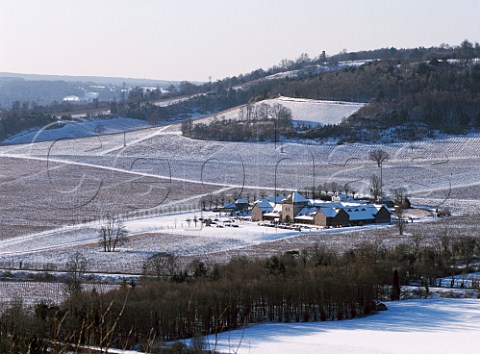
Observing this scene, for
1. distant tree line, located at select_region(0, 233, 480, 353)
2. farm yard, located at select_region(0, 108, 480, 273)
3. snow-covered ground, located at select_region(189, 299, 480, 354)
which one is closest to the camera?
snow-covered ground, located at select_region(189, 299, 480, 354)

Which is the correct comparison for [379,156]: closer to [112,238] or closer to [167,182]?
[167,182]

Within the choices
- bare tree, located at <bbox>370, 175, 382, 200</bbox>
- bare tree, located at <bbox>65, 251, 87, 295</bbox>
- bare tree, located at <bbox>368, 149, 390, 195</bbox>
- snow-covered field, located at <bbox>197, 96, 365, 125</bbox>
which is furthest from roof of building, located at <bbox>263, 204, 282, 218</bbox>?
snow-covered field, located at <bbox>197, 96, 365, 125</bbox>

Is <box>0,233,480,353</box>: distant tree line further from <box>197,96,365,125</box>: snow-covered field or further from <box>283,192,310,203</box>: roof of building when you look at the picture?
<box>197,96,365,125</box>: snow-covered field

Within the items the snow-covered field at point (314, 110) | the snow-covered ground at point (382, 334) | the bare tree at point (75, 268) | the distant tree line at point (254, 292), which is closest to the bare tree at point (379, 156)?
the snow-covered field at point (314, 110)

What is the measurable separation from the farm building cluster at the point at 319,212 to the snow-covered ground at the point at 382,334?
70.2 feet

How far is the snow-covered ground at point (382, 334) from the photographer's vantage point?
68.9 ft

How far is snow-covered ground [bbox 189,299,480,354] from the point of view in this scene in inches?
827

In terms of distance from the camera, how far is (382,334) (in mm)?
22984

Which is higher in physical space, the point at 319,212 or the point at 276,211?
the point at 319,212

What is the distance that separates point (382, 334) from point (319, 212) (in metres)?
26.2

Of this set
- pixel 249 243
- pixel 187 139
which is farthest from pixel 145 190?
pixel 187 139

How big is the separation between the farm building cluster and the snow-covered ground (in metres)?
21.4

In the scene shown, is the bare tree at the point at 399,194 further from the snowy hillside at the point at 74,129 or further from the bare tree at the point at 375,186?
the snowy hillside at the point at 74,129

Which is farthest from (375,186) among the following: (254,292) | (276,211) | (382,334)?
(382,334)
